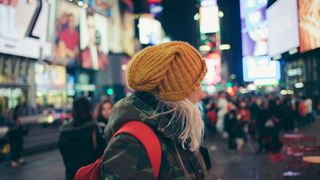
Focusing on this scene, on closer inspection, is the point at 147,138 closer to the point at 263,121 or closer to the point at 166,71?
the point at 166,71

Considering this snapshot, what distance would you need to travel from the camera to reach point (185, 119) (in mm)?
1895

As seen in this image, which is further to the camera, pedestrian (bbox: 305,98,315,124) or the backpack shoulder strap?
pedestrian (bbox: 305,98,315,124)

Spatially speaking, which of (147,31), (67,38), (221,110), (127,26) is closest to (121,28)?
(127,26)

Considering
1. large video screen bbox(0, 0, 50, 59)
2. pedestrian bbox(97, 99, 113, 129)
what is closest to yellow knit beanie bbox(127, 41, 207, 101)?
large video screen bbox(0, 0, 50, 59)

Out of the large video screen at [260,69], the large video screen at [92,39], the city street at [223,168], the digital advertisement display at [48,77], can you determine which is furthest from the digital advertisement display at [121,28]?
the large video screen at [260,69]

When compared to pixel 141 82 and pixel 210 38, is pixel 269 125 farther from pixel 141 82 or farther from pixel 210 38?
pixel 210 38

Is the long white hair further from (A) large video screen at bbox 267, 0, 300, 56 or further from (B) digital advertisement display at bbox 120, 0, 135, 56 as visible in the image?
(B) digital advertisement display at bbox 120, 0, 135, 56

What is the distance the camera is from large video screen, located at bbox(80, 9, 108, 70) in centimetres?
2653

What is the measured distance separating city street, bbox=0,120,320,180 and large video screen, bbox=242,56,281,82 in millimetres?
3895

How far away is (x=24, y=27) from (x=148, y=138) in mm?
5673

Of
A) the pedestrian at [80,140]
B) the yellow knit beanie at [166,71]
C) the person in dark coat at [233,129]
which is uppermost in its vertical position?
the yellow knit beanie at [166,71]

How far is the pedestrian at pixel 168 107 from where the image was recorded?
174 cm

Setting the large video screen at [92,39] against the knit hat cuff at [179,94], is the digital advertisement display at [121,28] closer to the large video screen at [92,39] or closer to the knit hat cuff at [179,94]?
the large video screen at [92,39]

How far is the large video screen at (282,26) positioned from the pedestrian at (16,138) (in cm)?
1002
